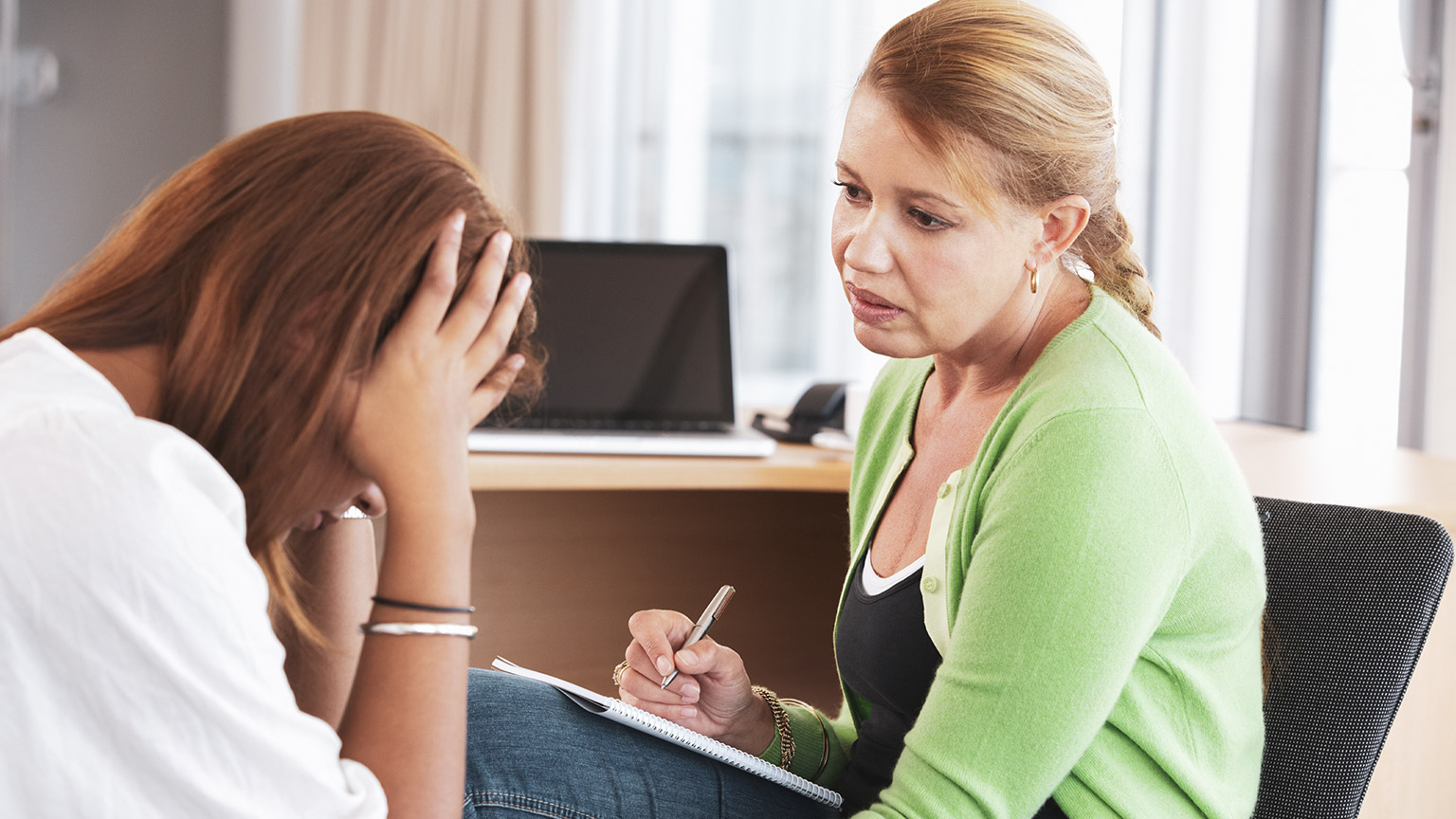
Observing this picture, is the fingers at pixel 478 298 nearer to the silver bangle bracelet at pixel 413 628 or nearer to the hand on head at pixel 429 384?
the hand on head at pixel 429 384

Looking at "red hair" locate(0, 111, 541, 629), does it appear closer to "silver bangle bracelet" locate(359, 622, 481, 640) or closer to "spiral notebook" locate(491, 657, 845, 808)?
"silver bangle bracelet" locate(359, 622, 481, 640)

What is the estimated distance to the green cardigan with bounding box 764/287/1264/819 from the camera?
772mm

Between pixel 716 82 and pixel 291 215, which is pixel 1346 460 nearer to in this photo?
pixel 291 215

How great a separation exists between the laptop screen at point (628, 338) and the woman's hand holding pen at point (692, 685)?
51 centimetres

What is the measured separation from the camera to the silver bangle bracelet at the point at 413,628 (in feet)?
2.41

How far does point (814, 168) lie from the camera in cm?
344

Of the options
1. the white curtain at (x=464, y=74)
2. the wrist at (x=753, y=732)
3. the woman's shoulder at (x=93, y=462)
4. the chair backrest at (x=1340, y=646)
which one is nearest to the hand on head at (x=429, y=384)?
the woman's shoulder at (x=93, y=462)

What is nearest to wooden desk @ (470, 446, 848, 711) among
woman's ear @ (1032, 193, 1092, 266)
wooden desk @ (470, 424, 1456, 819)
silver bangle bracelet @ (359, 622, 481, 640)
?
wooden desk @ (470, 424, 1456, 819)

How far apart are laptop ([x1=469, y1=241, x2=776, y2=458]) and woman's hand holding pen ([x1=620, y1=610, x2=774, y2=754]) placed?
497 millimetres

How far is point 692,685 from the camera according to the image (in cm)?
108

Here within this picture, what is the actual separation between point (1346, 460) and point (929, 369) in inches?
27.3

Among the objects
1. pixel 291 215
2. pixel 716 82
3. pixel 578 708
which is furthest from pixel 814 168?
pixel 291 215

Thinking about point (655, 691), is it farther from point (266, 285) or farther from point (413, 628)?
point (266, 285)

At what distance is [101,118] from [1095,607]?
3210 millimetres
